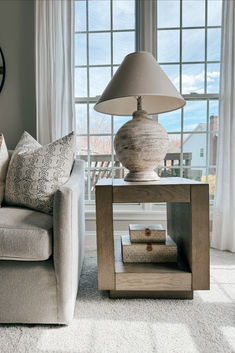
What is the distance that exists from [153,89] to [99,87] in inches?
46.9

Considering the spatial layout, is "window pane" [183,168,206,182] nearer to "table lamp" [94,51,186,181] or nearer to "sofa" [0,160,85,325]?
"table lamp" [94,51,186,181]

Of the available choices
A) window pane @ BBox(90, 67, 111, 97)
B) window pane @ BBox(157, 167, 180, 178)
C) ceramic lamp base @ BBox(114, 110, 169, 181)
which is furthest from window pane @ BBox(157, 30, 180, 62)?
ceramic lamp base @ BBox(114, 110, 169, 181)

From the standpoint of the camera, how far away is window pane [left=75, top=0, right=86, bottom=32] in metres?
2.43

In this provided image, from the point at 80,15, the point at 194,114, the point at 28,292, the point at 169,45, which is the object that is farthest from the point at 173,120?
the point at 28,292

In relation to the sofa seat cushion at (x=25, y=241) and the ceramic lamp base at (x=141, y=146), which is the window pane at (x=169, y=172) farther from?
the sofa seat cushion at (x=25, y=241)

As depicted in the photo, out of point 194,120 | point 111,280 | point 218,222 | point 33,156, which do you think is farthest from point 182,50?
point 111,280

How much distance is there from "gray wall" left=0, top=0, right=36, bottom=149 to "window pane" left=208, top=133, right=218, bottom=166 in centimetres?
168

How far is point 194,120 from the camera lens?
2449 millimetres

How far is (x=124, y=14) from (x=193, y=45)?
2.33 feet

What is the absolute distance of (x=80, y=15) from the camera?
2.44 meters

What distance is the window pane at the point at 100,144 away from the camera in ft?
8.23

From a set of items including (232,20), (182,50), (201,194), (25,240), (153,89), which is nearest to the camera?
(25,240)

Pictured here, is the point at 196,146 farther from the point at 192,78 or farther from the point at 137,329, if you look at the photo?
the point at 137,329

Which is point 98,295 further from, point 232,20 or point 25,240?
point 232,20
